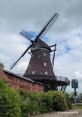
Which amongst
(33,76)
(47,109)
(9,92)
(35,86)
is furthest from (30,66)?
(9,92)

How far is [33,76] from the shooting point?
6512cm

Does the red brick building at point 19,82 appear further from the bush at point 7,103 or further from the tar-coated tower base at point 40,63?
the tar-coated tower base at point 40,63

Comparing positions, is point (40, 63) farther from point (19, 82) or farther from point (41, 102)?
point (41, 102)

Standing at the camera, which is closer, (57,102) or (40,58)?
(57,102)

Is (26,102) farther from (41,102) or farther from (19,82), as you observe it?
(19,82)

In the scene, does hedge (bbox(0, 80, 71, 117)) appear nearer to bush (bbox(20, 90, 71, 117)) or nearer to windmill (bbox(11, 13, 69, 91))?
bush (bbox(20, 90, 71, 117))

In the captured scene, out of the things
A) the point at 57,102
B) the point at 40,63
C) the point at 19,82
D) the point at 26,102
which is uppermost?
the point at 40,63

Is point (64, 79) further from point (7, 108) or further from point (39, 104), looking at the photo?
point (7, 108)

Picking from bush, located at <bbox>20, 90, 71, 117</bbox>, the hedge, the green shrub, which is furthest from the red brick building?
the hedge

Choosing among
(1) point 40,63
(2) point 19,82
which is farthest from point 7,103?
(1) point 40,63

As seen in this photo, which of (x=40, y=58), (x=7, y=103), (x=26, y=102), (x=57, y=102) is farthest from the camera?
(x=40, y=58)

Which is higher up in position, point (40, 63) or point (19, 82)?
point (40, 63)

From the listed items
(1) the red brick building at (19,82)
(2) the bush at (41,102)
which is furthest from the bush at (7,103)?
(1) the red brick building at (19,82)

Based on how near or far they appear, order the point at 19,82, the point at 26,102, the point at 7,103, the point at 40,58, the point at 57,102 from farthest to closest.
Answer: the point at 40,58 < the point at 19,82 < the point at 57,102 < the point at 26,102 < the point at 7,103
